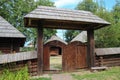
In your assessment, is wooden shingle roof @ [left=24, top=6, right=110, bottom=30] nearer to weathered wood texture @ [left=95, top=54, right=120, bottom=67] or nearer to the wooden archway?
the wooden archway

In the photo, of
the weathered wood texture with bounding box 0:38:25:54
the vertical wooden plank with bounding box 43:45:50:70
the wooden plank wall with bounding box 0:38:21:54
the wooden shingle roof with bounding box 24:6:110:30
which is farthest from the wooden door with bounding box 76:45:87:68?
the wooden plank wall with bounding box 0:38:21:54

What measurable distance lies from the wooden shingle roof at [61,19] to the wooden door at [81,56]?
4.17 ft

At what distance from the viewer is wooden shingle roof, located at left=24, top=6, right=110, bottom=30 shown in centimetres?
1055

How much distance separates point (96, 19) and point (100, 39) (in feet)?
27.6

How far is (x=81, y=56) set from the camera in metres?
11.9

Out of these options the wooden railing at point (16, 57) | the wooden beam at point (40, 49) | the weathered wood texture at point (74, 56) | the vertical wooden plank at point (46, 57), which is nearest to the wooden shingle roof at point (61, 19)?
the wooden beam at point (40, 49)

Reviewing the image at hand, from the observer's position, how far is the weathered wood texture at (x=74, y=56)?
11.5m

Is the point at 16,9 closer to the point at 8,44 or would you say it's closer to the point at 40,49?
the point at 8,44

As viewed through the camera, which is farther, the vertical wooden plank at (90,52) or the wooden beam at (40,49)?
the vertical wooden plank at (90,52)

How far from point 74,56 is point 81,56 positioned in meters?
0.48

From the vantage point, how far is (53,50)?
108 feet

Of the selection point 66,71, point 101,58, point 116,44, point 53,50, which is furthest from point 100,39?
point 53,50

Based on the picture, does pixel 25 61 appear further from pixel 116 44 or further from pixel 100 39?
pixel 116 44

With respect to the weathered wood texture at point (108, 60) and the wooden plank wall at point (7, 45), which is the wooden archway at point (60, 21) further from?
the wooden plank wall at point (7, 45)
